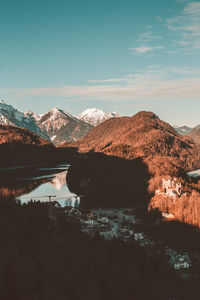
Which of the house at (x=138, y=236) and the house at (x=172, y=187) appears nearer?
the house at (x=138, y=236)

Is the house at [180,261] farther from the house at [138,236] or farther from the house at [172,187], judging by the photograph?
the house at [172,187]

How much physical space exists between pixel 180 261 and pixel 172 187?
300 feet

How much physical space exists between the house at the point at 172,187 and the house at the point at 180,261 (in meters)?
70.3

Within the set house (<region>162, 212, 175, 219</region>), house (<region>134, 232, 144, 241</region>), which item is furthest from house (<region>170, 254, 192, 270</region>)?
house (<region>162, 212, 175, 219</region>)

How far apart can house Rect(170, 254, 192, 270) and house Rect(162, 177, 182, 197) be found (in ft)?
230

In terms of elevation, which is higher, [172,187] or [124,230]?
[172,187]

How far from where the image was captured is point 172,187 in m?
181

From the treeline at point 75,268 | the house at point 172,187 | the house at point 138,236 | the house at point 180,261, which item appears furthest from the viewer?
the house at point 172,187

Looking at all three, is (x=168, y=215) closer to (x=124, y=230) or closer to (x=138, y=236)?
(x=124, y=230)

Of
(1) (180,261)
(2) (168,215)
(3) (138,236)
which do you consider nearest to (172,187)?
(2) (168,215)

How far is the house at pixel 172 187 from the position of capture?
17012 centimetres

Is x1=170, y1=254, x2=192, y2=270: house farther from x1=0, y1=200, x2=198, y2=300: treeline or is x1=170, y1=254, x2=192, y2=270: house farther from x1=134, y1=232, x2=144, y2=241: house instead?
x1=134, y1=232, x2=144, y2=241: house

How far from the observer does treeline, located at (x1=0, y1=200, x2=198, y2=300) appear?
72875 mm

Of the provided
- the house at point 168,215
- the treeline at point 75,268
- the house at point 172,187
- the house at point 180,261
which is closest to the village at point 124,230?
the house at point 180,261
